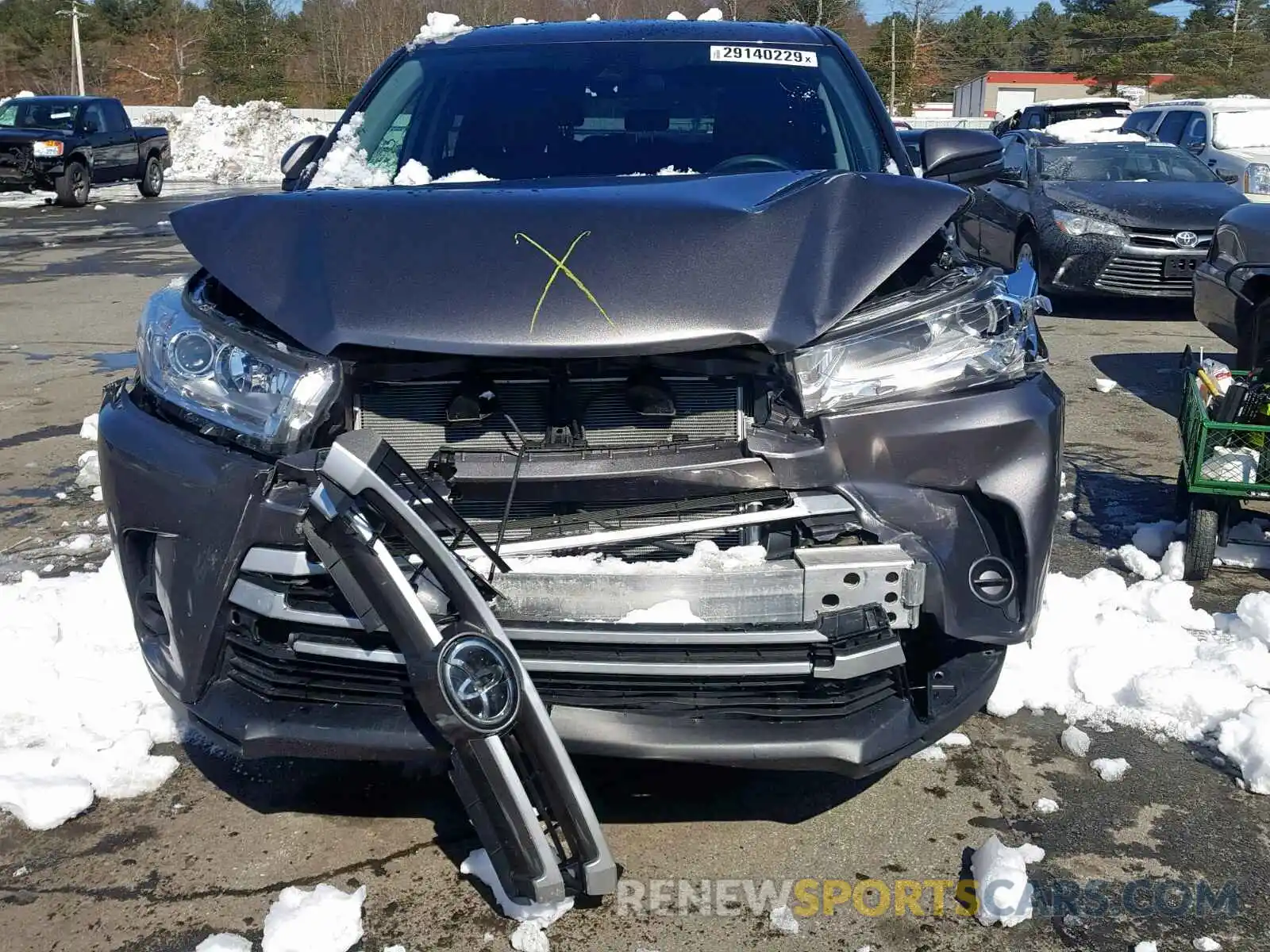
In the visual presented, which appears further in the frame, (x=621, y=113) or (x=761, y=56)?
(x=761, y=56)

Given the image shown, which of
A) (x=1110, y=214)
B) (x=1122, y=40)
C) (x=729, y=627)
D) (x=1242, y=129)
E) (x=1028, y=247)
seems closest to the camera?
(x=729, y=627)

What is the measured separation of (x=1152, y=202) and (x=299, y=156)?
785cm

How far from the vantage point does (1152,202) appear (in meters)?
10.0

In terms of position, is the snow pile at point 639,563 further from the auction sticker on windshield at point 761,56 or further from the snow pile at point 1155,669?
the auction sticker on windshield at point 761,56

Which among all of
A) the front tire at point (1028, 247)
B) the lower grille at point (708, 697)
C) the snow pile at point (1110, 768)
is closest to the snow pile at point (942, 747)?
the snow pile at point (1110, 768)

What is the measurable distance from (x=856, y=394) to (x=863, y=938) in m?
1.04

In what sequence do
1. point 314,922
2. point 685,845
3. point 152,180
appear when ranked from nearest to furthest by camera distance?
1. point 314,922
2. point 685,845
3. point 152,180

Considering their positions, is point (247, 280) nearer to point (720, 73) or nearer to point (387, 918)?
point (387, 918)

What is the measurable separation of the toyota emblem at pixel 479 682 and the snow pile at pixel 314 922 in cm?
57

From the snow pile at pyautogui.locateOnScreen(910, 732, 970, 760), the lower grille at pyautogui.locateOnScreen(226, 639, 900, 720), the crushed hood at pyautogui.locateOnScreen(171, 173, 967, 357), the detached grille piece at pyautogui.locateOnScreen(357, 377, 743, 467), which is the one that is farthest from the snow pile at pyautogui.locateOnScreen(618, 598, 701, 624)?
the snow pile at pyautogui.locateOnScreen(910, 732, 970, 760)

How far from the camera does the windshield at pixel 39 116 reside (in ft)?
72.5

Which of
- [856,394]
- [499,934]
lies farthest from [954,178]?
[499,934]

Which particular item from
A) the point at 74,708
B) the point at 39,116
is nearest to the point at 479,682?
the point at 74,708

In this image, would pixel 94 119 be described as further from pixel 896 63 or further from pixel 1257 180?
pixel 896 63
